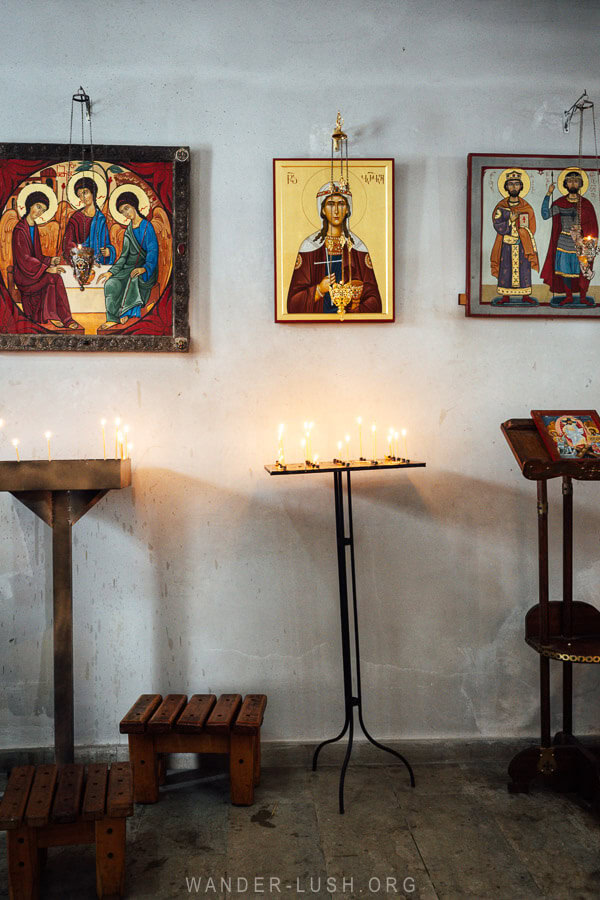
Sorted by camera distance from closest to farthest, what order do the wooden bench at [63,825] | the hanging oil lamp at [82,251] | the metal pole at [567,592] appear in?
the wooden bench at [63,825] → the hanging oil lamp at [82,251] → the metal pole at [567,592]

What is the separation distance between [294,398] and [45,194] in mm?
1647

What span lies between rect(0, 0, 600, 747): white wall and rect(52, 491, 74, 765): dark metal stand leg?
37cm

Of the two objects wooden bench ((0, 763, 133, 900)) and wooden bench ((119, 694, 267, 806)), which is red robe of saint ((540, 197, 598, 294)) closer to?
wooden bench ((119, 694, 267, 806))

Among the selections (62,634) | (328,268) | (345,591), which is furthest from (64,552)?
(328,268)

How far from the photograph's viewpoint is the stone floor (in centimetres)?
271

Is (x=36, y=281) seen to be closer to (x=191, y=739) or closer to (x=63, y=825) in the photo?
(x=191, y=739)

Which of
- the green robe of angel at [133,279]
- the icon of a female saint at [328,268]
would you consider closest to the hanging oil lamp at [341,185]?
the icon of a female saint at [328,268]

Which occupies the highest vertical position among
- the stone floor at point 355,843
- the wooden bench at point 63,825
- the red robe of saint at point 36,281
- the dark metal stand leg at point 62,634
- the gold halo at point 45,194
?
the gold halo at point 45,194

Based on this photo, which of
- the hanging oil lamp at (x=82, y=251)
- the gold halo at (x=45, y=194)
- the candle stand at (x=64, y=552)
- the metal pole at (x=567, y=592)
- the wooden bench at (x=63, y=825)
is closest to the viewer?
the wooden bench at (x=63, y=825)

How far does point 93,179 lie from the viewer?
3.65 metres

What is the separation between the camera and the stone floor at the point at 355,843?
271 cm

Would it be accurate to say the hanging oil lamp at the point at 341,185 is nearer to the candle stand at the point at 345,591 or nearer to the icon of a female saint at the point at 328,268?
the icon of a female saint at the point at 328,268

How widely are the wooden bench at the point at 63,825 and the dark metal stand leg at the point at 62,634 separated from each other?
50 cm

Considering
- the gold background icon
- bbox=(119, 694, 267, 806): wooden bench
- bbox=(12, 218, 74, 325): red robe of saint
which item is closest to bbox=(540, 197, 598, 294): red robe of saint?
the gold background icon
